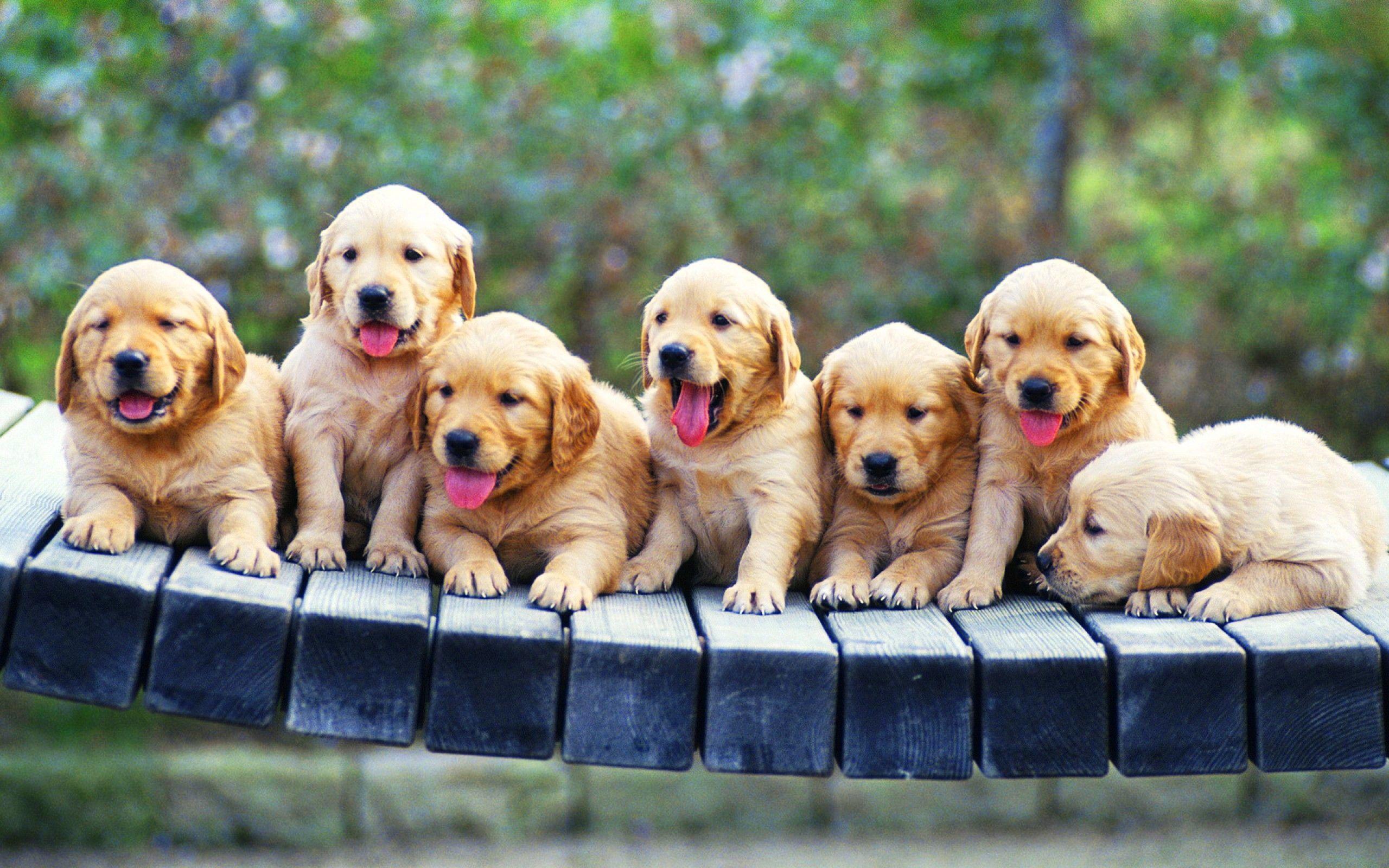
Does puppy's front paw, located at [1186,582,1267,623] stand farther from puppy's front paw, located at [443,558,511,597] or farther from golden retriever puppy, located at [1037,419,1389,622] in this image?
puppy's front paw, located at [443,558,511,597]

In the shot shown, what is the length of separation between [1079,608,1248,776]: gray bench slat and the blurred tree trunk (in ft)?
21.4

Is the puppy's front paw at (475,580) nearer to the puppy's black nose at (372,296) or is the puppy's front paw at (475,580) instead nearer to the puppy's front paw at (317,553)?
the puppy's front paw at (317,553)

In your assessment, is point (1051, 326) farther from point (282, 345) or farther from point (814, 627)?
point (282, 345)

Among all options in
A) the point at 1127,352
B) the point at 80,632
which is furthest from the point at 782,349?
the point at 80,632

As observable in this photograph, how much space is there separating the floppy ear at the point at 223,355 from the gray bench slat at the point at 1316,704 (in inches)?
121

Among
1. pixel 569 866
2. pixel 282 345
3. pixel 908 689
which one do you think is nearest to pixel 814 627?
pixel 908 689

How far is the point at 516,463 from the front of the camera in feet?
15.2

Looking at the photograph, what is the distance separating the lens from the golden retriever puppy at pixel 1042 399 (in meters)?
4.53

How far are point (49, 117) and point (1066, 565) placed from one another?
23.2ft

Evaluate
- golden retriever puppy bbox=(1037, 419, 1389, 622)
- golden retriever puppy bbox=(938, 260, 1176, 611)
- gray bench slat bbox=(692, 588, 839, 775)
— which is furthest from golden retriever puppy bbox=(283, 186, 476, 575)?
golden retriever puppy bbox=(1037, 419, 1389, 622)

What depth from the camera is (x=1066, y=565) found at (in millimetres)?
4383

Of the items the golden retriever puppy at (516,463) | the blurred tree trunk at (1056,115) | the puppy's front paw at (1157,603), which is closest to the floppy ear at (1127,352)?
the puppy's front paw at (1157,603)

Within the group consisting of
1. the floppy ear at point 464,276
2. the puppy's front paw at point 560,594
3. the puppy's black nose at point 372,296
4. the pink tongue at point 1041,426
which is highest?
the floppy ear at point 464,276

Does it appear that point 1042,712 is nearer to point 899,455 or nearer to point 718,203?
point 899,455
